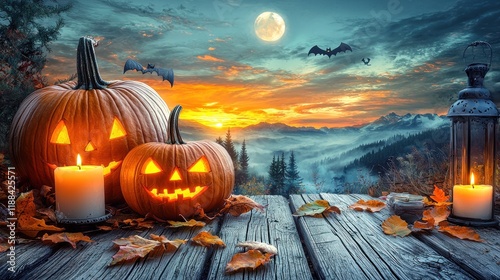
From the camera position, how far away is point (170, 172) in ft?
7.57

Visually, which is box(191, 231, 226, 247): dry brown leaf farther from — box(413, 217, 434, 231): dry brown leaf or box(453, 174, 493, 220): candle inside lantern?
box(453, 174, 493, 220): candle inside lantern

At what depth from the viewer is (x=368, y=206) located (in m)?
2.68

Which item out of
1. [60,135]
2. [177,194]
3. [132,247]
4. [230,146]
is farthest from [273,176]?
[132,247]

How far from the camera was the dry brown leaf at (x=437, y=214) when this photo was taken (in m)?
2.24

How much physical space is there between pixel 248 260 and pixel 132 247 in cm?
48

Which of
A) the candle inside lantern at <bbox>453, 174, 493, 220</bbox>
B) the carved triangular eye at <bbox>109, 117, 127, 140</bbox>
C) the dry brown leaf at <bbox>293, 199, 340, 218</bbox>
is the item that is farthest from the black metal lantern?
the carved triangular eye at <bbox>109, 117, 127, 140</bbox>

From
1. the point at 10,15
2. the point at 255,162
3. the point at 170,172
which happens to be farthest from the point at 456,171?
the point at 10,15

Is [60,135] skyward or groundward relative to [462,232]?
skyward

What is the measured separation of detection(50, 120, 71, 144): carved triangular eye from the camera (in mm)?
2561

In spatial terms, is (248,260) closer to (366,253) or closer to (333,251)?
(333,251)

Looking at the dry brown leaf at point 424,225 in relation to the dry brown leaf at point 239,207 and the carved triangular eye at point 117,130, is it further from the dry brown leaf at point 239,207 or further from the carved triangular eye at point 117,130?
the carved triangular eye at point 117,130

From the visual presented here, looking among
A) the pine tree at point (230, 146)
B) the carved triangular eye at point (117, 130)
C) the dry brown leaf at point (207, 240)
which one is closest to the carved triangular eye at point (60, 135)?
the carved triangular eye at point (117, 130)

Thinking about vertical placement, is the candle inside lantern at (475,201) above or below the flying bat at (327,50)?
below

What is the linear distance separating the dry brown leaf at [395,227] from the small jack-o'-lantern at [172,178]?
0.89 meters
